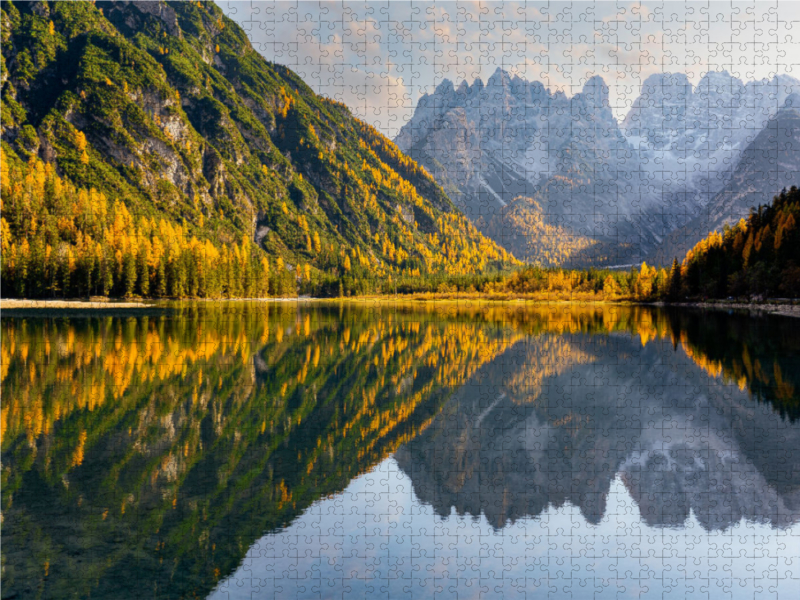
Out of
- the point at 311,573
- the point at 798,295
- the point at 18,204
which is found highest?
the point at 18,204

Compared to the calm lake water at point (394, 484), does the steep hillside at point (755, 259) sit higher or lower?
higher

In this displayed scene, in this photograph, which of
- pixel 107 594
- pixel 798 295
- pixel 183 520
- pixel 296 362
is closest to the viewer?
pixel 107 594

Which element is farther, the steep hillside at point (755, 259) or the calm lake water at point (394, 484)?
the steep hillside at point (755, 259)

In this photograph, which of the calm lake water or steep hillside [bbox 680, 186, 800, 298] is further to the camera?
steep hillside [bbox 680, 186, 800, 298]

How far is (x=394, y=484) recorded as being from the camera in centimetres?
1330

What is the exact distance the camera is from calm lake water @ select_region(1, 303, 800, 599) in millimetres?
9430

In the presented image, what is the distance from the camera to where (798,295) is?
9012cm

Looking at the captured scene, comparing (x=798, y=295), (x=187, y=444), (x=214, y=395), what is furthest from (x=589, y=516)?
(x=798, y=295)

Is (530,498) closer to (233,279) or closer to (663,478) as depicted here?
(663,478)

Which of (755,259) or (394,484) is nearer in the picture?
(394,484)

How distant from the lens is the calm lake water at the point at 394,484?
371 inches

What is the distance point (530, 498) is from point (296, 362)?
2001cm

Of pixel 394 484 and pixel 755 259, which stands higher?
pixel 755 259

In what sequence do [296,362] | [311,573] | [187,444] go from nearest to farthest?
1. [311,573]
2. [187,444]
3. [296,362]
